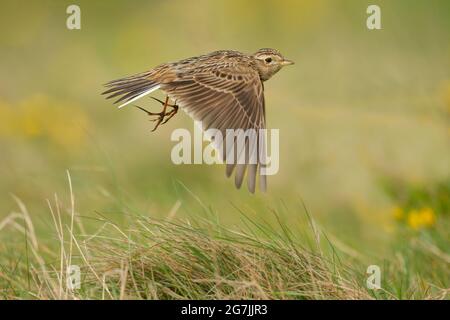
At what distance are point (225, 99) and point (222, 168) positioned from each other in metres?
5.06

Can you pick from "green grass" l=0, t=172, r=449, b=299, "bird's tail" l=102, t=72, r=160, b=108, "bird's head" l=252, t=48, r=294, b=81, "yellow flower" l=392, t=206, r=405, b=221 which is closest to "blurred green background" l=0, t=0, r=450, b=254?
"yellow flower" l=392, t=206, r=405, b=221

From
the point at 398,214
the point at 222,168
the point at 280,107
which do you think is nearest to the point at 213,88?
the point at 398,214

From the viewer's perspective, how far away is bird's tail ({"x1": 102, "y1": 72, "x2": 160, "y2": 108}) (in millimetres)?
6207

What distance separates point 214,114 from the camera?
243 inches

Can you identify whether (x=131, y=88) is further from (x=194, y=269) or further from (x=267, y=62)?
(x=194, y=269)

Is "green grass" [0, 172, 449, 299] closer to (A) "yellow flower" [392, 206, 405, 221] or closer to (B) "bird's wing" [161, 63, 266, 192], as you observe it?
(B) "bird's wing" [161, 63, 266, 192]

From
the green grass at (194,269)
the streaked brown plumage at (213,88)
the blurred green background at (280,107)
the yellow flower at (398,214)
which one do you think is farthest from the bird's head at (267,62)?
the yellow flower at (398,214)

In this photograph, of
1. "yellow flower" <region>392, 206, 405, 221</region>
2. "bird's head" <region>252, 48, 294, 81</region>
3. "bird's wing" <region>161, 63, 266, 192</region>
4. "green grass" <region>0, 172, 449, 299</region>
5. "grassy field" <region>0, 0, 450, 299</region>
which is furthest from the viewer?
"yellow flower" <region>392, 206, 405, 221</region>

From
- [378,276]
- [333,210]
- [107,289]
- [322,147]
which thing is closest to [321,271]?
[378,276]

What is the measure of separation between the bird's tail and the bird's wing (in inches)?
4.0

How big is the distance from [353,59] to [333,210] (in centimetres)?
242

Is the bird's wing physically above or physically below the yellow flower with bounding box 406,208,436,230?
above

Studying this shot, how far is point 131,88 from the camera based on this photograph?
6.46 meters
